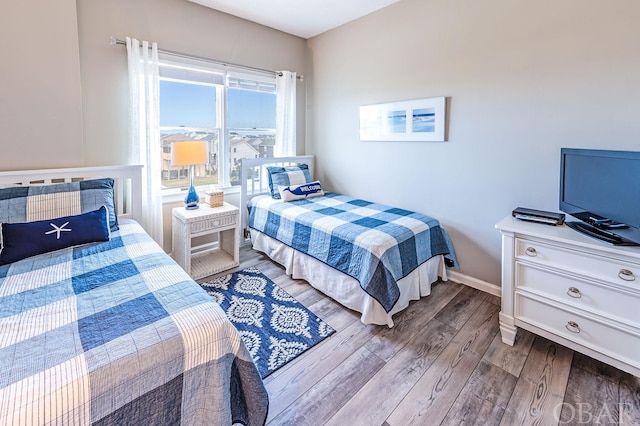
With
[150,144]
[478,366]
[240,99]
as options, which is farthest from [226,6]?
[478,366]

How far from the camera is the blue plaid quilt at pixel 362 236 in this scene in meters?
2.11

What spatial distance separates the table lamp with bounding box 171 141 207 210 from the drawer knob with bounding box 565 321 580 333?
2915 mm

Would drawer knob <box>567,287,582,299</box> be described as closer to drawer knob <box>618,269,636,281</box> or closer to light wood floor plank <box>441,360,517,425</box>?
drawer knob <box>618,269,636,281</box>

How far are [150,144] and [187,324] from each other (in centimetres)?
216

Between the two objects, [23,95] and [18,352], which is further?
[23,95]

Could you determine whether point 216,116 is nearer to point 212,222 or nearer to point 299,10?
point 212,222

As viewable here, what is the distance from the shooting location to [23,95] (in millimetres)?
2141

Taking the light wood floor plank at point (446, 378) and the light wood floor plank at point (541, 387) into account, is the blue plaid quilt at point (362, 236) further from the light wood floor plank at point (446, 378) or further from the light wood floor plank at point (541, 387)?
the light wood floor plank at point (541, 387)

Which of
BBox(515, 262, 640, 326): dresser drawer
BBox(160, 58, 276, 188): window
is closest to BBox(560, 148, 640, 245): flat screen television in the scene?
BBox(515, 262, 640, 326): dresser drawer

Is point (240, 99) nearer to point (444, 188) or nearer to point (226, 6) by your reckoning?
point (226, 6)

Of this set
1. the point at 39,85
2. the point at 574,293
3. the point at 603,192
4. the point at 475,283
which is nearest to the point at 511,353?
the point at 574,293

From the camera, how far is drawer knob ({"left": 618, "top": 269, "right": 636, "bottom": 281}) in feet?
4.97

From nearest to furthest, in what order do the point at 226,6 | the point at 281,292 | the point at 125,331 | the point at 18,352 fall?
the point at 18,352 → the point at 125,331 → the point at 281,292 → the point at 226,6

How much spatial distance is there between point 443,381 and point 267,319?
1175 millimetres
